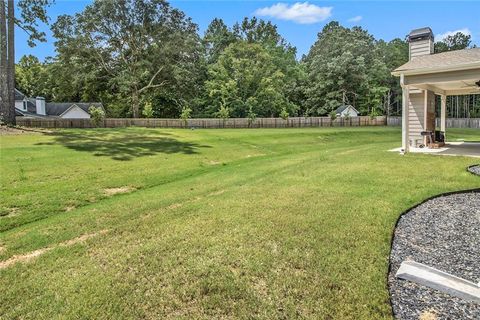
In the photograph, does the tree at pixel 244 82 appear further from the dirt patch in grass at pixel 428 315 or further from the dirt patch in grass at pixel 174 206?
the dirt patch in grass at pixel 428 315

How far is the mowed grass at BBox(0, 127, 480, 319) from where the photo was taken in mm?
2836

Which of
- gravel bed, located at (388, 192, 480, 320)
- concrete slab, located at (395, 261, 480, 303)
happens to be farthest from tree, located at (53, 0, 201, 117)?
concrete slab, located at (395, 261, 480, 303)

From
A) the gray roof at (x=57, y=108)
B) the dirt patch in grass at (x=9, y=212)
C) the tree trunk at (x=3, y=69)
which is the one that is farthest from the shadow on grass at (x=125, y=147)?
the gray roof at (x=57, y=108)

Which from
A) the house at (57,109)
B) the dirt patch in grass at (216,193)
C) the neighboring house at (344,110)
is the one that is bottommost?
the dirt patch in grass at (216,193)

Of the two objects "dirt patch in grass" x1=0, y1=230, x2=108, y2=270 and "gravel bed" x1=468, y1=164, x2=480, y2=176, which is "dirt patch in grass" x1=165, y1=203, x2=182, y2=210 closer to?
"dirt patch in grass" x1=0, y1=230, x2=108, y2=270

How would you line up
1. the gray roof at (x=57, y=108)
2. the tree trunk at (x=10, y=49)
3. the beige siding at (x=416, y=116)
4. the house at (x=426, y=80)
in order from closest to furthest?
the house at (x=426, y=80) < the beige siding at (x=416, y=116) < the tree trunk at (x=10, y=49) < the gray roof at (x=57, y=108)

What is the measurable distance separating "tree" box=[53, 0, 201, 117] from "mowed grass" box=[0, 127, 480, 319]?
25.4m

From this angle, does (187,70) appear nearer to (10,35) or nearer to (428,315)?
(10,35)

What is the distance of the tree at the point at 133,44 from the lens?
31078 millimetres

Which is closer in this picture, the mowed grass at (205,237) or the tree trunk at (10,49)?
the mowed grass at (205,237)

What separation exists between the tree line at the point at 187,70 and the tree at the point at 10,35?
524 inches

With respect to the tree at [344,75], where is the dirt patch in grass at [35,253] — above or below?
below

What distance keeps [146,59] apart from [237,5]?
1983 centimetres

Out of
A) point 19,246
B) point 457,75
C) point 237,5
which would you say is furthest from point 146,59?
point 19,246
